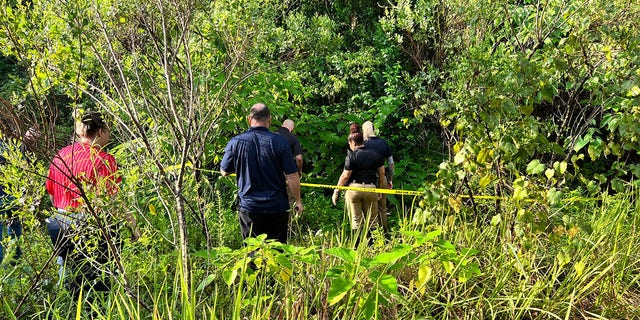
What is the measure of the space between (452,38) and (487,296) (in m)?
5.79

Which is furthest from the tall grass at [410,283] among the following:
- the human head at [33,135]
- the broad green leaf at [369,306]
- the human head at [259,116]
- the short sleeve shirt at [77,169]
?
the human head at [259,116]

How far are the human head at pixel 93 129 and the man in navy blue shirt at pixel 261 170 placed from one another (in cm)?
114

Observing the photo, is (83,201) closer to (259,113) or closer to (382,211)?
(259,113)

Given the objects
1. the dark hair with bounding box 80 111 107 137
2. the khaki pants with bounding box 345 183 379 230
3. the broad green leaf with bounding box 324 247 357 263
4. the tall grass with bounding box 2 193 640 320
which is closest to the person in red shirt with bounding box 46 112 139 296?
the dark hair with bounding box 80 111 107 137

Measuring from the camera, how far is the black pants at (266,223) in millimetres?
4441

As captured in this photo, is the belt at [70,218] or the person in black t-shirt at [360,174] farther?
the person in black t-shirt at [360,174]

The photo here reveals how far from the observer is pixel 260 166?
4371 millimetres

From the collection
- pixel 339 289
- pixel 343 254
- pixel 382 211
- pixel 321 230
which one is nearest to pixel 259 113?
pixel 321 230

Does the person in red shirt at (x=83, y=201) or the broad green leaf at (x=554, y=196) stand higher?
the person in red shirt at (x=83, y=201)

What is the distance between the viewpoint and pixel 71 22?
247cm

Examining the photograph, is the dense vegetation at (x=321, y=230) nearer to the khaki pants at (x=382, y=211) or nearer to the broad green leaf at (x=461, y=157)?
the broad green leaf at (x=461, y=157)

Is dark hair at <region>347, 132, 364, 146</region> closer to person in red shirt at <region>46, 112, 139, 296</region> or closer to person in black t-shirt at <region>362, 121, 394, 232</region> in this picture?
person in black t-shirt at <region>362, 121, 394, 232</region>

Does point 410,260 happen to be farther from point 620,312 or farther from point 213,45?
point 213,45

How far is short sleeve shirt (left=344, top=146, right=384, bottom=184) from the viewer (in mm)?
5914
